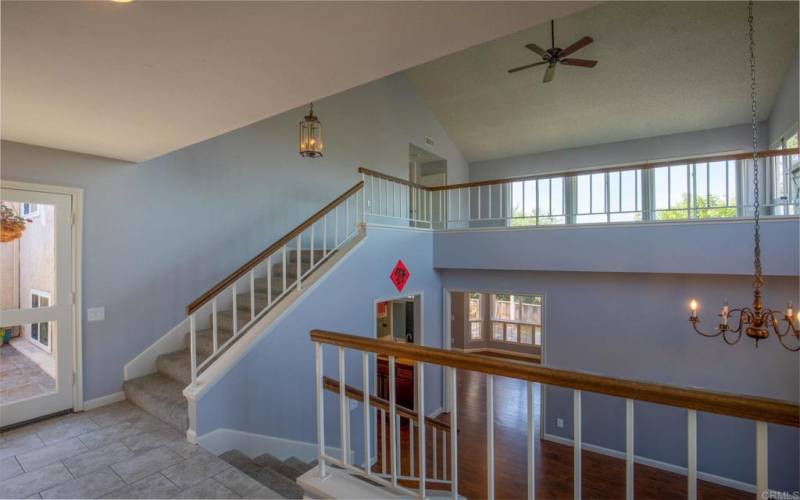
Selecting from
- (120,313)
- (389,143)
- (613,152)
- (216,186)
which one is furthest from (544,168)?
(120,313)

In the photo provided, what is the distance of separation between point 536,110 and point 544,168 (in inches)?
61.0

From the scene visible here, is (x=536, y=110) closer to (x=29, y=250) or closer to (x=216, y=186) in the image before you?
(x=216, y=186)

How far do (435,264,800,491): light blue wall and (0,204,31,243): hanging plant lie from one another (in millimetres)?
5081

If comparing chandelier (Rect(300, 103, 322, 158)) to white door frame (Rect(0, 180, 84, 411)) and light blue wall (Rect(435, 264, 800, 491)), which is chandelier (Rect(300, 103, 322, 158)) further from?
light blue wall (Rect(435, 264, 800, 491))

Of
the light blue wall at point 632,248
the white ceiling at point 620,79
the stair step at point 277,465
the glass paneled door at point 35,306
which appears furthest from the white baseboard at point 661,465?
the glass paneled door at point 35,306

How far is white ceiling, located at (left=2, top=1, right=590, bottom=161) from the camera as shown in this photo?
134cm

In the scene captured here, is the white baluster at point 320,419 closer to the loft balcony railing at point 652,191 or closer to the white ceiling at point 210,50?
the white ceiling at point 210,50

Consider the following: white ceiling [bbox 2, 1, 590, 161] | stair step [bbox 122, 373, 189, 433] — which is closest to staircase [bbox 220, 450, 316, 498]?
stair step [bbox 122, 373, 189, 433]

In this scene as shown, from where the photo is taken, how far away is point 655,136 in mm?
6660

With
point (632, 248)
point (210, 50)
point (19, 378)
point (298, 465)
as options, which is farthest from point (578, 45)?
point (19, 378)

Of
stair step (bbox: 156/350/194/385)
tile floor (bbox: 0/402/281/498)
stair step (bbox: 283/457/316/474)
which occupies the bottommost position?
stair step (bbox: 283/457/316/474)

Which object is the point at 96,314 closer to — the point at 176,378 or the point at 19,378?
the point at 19,378

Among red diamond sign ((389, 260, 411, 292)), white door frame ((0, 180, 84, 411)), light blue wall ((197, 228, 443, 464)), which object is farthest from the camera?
red diamond sign ((389, 260, 411, 292))

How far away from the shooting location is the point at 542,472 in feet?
14.9
